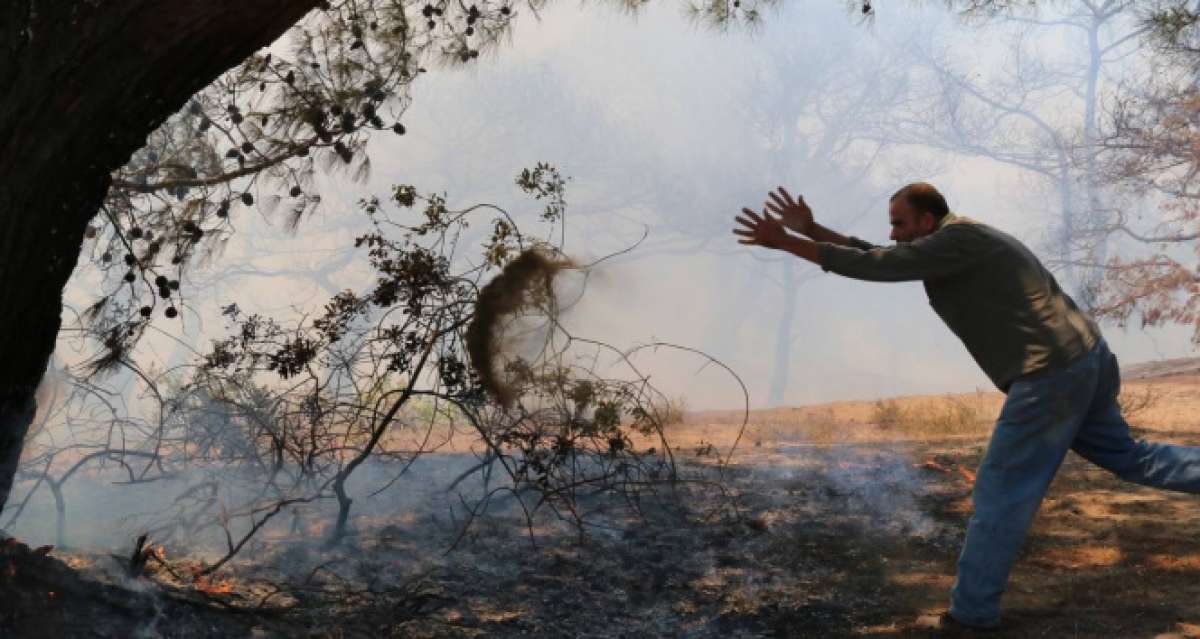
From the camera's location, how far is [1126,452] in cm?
398

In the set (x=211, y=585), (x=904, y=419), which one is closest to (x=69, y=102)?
(x=211, y=585)

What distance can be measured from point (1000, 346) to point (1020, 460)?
41 cm

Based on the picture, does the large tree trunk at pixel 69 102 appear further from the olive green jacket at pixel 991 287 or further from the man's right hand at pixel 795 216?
Result: the olive green jacket at pixel 991 287

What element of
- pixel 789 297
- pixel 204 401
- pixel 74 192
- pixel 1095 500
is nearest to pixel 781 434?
pixel 1095 500

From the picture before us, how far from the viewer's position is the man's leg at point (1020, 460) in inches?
145

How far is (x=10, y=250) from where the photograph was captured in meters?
2.84

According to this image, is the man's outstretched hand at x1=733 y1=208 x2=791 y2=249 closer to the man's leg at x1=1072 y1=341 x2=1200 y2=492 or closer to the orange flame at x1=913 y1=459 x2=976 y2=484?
the man's leg at x1=1072 y1=341 x2=1200 y2=492

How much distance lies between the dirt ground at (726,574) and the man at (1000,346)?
1.26 feet

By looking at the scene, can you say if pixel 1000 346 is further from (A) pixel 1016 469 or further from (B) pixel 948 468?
(B) pixel 948 468

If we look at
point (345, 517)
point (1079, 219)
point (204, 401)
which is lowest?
point (345, 517)

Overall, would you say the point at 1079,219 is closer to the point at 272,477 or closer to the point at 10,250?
the point at 272,477

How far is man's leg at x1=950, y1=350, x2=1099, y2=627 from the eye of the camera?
3.69 meters

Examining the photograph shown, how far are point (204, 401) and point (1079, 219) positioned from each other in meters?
15.2

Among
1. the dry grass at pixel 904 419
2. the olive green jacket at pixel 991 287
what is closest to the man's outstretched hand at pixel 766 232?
the olive green jacket at pixel 991 287
